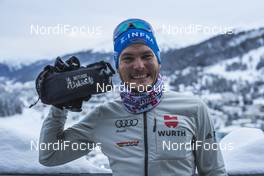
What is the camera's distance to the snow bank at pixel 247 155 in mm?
2807

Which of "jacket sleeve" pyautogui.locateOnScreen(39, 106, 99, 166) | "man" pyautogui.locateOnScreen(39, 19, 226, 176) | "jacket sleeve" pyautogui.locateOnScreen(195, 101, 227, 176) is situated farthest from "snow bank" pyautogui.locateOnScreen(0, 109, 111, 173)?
"jacket sleeve" pyautogui.locateOnScreen(195, 101, 227, 176)

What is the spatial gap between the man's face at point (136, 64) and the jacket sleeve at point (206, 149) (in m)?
0.28

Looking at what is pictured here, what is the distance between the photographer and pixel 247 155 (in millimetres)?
2975

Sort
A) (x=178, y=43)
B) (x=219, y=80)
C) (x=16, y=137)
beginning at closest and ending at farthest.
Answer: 1. (x=16, y=137)
2. (x=219, y=80)
3. (x=178, y=43)

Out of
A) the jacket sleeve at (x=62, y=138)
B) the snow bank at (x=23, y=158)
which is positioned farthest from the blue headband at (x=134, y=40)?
the snow bank at (x=23, y=158)

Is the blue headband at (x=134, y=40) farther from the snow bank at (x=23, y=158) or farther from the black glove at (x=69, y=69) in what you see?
the snow bank at (x=23, y=158)

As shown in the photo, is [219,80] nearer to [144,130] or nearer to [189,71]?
[189,71]

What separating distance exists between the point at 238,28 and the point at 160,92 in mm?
140922

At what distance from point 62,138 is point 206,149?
2.30ft

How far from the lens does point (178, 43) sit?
14538 centimetres

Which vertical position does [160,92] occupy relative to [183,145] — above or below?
above

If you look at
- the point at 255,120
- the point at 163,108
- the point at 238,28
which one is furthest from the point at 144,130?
the point at 238,28

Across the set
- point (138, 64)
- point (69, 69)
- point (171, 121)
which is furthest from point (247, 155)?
point (69, 69)

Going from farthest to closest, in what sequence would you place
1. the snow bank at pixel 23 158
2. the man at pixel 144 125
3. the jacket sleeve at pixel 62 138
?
1. the snow bank at pixel 23 158
2. the jacket sleeve at pixel 62 138
3. the man at pixel 144 125
